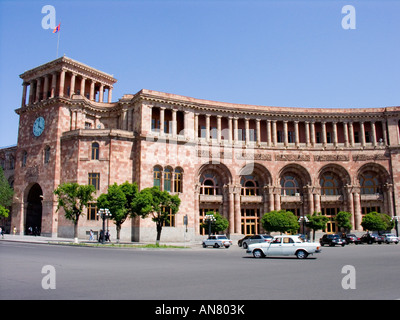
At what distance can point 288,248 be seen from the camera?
2100 centimetres

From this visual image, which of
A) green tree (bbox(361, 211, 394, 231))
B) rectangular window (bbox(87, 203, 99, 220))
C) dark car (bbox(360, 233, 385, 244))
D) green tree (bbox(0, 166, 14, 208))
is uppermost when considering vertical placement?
green tree (bbox(0, 166, 14, 208))

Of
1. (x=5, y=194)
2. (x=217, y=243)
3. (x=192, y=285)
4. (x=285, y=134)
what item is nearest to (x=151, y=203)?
(x=217, y=243)

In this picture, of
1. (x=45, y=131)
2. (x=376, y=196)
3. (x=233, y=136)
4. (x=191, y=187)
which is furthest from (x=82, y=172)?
(x=376, y=196)

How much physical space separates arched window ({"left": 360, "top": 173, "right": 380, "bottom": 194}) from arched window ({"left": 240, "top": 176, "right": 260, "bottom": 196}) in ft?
52.6

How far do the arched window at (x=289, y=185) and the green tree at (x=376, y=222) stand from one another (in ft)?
33.2

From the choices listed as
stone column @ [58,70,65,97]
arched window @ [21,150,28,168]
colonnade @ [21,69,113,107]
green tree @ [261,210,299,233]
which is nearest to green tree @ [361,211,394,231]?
green tree @ [261,210,299,233]

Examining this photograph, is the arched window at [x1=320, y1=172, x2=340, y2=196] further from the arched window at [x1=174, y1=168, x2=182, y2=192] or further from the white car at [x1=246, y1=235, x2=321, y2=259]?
the white car at [x1=246, y1=235, x2=321, y2=259]

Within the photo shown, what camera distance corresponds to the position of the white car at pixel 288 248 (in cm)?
2091

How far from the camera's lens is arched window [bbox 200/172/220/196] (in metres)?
49.7

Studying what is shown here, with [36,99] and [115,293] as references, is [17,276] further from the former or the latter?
[36,99]

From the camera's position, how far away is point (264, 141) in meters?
53.1

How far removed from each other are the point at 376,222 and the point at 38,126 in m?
46.7

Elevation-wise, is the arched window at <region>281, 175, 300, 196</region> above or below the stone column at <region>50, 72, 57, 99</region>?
below
